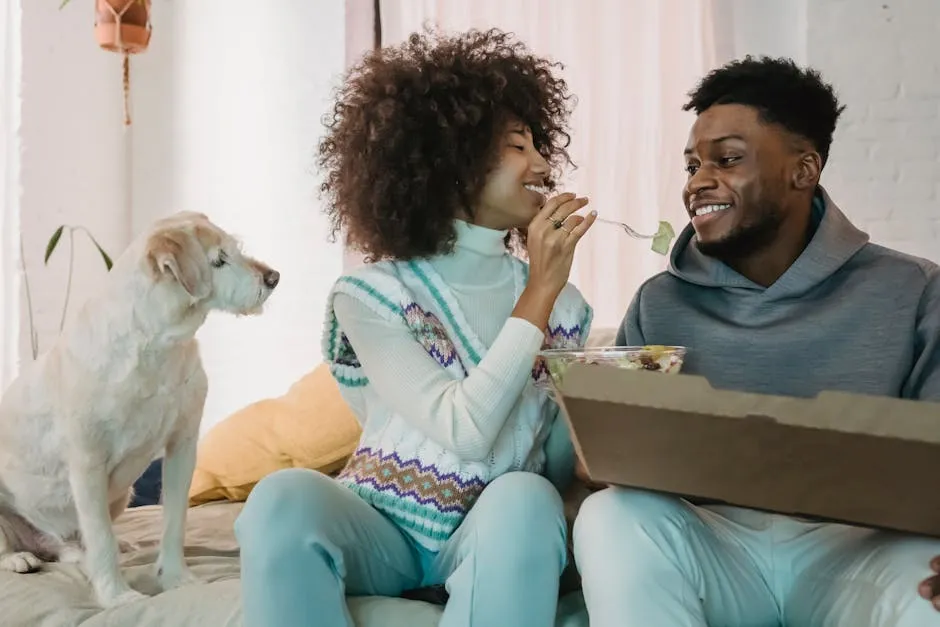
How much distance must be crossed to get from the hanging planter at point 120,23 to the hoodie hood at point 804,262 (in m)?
1.88

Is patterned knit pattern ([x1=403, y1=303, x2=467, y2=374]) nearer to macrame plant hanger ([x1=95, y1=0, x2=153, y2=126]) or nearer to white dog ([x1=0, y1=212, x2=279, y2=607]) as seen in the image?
white dog ([x1=0, y1=212, x2=279, y2=607])

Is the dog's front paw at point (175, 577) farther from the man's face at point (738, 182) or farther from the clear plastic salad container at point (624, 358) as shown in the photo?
the man's face at point (738, 182)

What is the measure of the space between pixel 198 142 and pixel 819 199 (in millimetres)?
2315

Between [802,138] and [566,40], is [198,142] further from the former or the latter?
[802,138]

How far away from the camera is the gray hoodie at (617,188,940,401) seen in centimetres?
146

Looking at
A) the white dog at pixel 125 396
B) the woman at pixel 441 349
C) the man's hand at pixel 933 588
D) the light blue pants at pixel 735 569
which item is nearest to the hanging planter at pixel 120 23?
the woman at pixel 441 349

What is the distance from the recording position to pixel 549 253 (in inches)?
56.2

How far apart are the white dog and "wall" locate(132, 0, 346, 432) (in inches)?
64.4

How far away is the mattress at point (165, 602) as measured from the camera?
1.29 meters

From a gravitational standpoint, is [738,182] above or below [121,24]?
below

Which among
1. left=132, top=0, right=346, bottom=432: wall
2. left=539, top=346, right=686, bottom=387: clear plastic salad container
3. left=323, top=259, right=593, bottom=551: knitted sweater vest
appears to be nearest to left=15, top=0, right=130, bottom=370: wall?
left=132, top=0, right=346, bottom=432: wall

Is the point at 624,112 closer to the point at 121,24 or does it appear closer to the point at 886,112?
the point at 886,112

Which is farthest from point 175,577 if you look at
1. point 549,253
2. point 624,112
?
point 624,112

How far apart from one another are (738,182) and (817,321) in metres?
0.26
